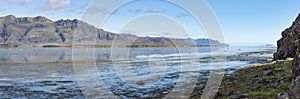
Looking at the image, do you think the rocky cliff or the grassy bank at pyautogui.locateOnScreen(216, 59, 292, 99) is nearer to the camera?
the rocky cliff

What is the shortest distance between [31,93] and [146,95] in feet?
44.5

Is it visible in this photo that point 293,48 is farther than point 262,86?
Yes

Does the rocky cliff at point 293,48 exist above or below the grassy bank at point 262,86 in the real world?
above

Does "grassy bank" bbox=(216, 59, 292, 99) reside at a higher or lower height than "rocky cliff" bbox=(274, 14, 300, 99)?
lower

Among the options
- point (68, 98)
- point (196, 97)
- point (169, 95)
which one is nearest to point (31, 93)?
point (68, 98)

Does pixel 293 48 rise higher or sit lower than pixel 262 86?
higher

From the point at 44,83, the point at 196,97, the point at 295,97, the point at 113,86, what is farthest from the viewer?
the point at 44,83

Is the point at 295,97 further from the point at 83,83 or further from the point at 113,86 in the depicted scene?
the point at 83,83

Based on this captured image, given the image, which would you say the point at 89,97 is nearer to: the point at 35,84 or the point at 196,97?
the point at 196,97

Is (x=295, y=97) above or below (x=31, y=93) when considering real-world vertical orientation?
above

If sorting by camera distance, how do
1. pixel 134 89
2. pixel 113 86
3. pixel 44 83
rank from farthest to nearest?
pixel 44 83, pixel 113 86, pixel 134 89

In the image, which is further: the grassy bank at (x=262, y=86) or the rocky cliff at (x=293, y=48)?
the grassy bank at (x=262, y=86)

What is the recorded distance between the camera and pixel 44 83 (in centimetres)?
4478

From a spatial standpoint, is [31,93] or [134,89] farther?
[134,89]
